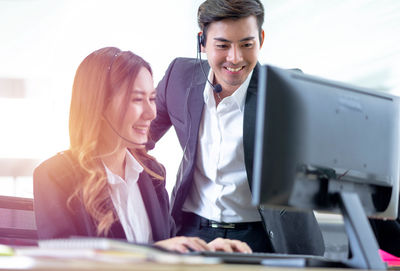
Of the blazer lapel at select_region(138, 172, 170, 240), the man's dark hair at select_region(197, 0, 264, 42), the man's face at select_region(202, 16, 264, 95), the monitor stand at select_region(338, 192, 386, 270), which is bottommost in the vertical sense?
the blazer lapel at select_region(138, 172, 170, 240)

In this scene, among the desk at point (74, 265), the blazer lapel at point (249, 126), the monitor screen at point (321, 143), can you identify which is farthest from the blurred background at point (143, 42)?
the desk at point (74, 265)

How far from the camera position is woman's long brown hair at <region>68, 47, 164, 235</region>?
1.52 meters

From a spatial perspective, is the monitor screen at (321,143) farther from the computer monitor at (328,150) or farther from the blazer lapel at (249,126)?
the blazer lapel at (249,126)

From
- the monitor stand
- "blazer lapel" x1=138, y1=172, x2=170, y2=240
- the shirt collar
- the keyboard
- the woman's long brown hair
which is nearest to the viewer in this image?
the keyboard

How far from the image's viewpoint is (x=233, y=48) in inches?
79.2

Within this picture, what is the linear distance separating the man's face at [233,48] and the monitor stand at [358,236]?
2.86 feet

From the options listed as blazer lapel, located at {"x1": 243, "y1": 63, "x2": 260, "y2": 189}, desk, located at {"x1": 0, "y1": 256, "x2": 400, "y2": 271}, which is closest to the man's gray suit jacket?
blazer lapel, located at {"x1": 243, "y1": 63, "x2": 260, "y2": 189}

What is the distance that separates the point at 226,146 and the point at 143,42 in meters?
2.59

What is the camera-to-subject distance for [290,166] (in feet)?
3.87

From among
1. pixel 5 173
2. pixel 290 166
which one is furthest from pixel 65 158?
pixel 5 173

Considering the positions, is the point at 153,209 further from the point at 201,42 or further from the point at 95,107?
the point at 201,42

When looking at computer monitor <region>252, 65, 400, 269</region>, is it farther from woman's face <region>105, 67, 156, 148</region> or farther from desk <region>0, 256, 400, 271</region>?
woman's face <region>105, 67, 156, 148</region>

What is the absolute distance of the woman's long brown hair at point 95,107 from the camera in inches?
60.0

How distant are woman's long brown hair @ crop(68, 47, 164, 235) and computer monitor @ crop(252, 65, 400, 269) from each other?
51 cm
